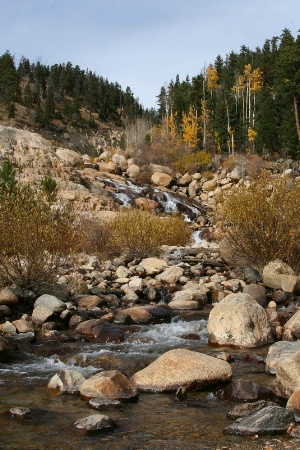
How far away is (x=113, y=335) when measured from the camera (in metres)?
9.10

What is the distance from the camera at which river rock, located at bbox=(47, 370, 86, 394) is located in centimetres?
621

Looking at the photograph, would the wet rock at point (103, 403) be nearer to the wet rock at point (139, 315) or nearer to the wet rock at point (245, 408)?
the wet rock at point (245, 408)

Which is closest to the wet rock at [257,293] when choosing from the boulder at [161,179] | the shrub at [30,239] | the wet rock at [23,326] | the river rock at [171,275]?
the river rock at [171,275]

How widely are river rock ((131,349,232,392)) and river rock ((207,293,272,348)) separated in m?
1.88

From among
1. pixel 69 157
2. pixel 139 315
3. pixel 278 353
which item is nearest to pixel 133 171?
pixel 69 157

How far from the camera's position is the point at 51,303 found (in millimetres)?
10398

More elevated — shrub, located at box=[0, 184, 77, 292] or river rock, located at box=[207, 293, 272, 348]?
shrub, located at box=[0, 184, 77, 292]

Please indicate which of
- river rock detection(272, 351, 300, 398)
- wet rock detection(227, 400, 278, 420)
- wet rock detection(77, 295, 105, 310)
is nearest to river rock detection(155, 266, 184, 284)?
wet rock detection(77, 295, 105, 310)

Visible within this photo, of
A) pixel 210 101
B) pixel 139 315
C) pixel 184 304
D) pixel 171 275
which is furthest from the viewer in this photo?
pixel 210 101

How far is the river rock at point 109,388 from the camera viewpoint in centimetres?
591

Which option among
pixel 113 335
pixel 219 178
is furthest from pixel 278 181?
pixel 219 178

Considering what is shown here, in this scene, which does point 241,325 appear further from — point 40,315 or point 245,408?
point 40,315

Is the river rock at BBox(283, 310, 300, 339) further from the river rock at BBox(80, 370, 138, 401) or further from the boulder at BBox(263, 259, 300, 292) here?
the boulder at BBox(263, 259, 300, 292)

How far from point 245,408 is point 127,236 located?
40.6 ft
